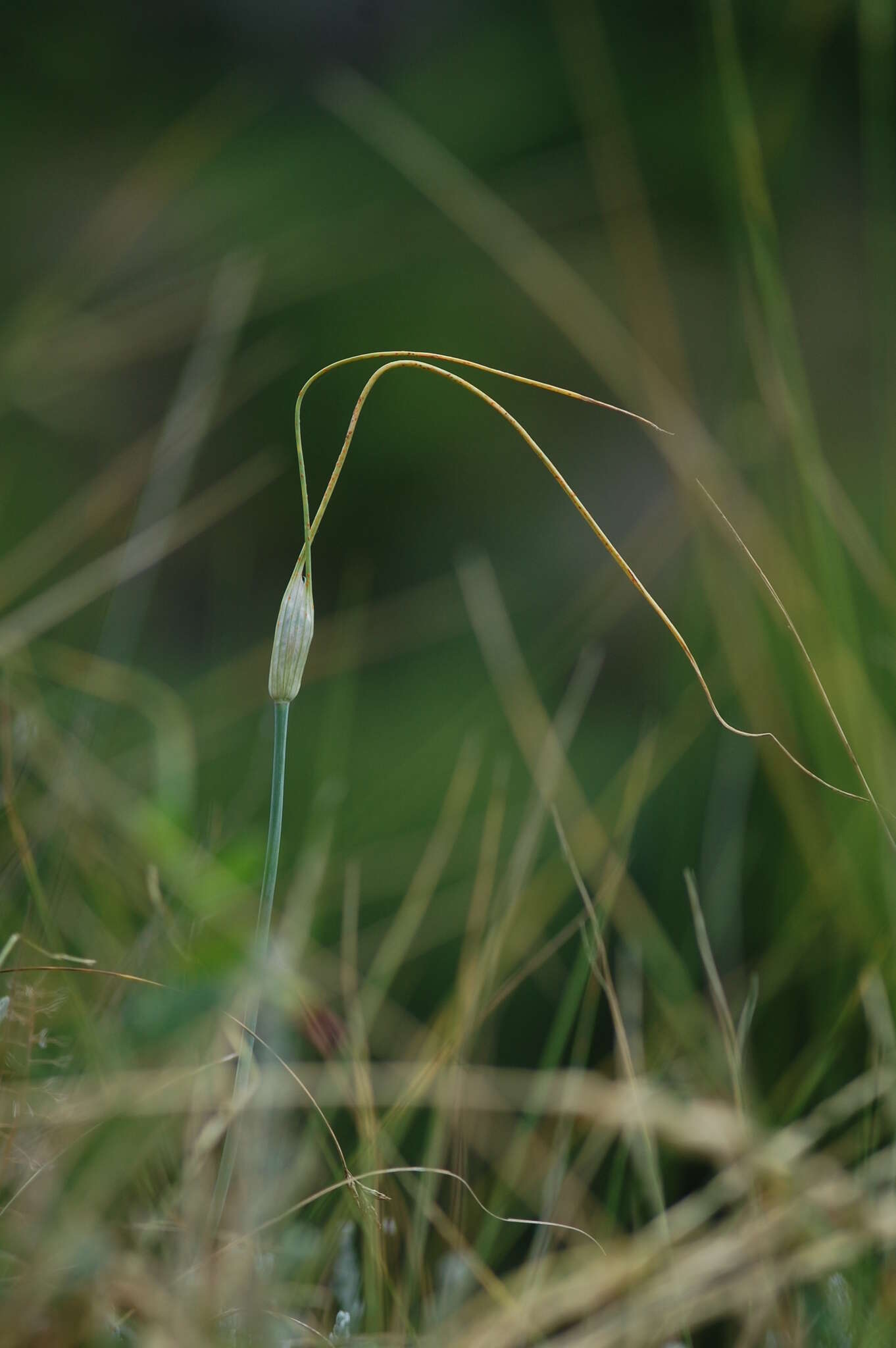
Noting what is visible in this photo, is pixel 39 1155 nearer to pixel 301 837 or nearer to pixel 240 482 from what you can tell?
pixel 301 837

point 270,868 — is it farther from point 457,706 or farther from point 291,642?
point 457,706

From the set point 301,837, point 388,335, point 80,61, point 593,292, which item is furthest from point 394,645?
point 80,61

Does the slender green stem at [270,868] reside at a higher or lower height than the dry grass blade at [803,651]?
lower

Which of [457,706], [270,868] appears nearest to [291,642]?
[270,868]

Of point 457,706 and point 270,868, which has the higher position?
point 457,706

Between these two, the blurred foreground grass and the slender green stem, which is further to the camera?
the blurred foreground grass

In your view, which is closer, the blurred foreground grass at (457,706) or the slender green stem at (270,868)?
the slender green stem at (270,868)
